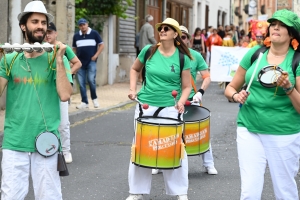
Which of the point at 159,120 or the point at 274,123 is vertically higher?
the point at 274,123

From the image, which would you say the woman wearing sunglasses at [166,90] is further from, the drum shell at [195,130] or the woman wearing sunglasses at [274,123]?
the woman wearing sunglasses at [274,123]

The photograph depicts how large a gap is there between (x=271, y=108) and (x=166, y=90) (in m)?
1.79

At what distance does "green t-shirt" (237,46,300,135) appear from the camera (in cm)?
510

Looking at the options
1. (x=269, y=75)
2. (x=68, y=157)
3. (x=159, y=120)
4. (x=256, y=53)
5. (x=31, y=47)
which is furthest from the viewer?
(x=68, y=157)

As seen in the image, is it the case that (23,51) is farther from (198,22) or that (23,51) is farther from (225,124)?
(198,22)

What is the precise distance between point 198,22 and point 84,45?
24.6 meters

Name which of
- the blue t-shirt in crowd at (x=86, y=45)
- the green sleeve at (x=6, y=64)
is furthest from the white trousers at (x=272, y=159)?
the blue t-shirt in crowd at (x=86, y=45)

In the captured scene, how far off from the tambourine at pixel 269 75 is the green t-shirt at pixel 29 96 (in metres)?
1.32

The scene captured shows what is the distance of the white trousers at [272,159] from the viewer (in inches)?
201

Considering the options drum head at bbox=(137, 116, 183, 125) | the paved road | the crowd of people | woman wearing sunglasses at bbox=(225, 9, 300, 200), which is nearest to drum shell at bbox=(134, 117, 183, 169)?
drum head at bbox=(137, 116, 183, 125)

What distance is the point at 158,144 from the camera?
6.35 meters

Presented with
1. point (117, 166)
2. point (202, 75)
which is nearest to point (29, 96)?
point (202, 75)

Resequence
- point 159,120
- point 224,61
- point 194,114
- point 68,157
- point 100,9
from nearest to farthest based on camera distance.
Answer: point 159,120 < point 194,114 < point 68,157 < point 224,61 < point 100,9

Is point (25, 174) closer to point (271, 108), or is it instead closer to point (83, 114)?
point (271, 108)
